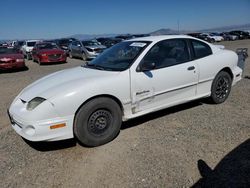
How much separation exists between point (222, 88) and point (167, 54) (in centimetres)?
170

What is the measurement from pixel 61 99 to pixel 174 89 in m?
2.05

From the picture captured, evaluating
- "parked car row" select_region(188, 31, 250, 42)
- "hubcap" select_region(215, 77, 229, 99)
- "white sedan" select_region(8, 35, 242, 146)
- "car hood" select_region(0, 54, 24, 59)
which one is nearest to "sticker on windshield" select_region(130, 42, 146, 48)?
"white sedan" select_region(8, 35, 242, 146)

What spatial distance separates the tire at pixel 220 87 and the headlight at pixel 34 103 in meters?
3.44

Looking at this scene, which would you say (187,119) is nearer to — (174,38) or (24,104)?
(174,38)

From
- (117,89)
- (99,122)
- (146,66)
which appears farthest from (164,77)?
(99,122)

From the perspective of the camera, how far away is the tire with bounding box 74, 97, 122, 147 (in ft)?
11.3

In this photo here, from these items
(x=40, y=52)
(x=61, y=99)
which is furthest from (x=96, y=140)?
(x=40, y=52)

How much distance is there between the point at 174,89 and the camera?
4.31m

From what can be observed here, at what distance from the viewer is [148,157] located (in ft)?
10.9

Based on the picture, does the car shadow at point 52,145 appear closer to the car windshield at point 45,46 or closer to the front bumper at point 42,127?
the front bumper at point 42,127

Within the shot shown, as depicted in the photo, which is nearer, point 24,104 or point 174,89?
point 24,104

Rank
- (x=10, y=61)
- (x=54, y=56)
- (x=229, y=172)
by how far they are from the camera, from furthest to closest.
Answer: (x=54, y=56)
(x=10, y=61)
(x=229, y=172)

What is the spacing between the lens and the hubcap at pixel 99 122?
3.57m

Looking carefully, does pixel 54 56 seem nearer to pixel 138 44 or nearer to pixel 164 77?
pixel 138 44
